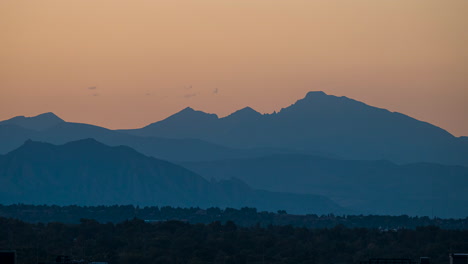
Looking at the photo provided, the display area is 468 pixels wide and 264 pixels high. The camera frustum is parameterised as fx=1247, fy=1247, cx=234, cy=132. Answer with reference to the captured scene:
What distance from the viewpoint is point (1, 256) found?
8144 centimetres

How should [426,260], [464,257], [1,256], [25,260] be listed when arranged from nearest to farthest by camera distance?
[1,256], [464,257], [426,260], [25,260]

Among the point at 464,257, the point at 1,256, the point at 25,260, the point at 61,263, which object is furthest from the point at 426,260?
the point at 25,260

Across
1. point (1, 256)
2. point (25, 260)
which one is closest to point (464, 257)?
point (1, 256)

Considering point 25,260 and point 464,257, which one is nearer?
point 464,257

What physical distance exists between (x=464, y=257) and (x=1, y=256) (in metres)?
39.4

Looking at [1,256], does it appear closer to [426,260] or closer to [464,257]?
[464,257]

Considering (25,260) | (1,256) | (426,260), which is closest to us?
(1,256)

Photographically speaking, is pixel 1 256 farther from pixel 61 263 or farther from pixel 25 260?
pixel 25 260

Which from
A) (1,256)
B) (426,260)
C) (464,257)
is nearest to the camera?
(1,256)

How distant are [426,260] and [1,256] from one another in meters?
49.8

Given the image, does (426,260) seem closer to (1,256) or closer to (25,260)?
(1,256)

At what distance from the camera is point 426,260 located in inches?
4653

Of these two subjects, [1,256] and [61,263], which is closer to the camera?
[1,256]

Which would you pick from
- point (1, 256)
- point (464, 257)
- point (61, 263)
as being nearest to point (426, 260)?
point (464, 257)
